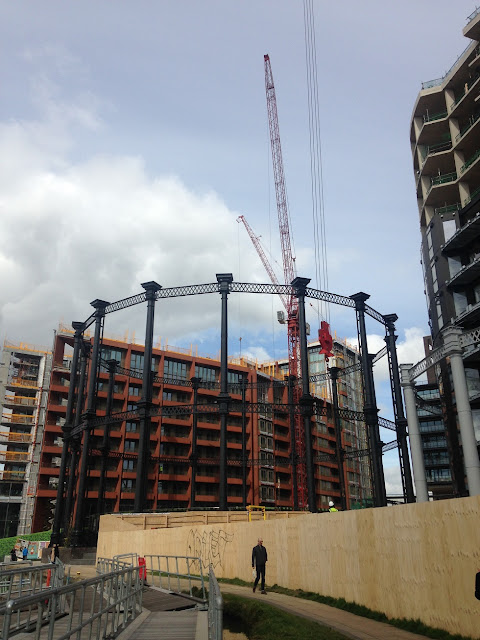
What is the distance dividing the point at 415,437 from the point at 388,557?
22287mm

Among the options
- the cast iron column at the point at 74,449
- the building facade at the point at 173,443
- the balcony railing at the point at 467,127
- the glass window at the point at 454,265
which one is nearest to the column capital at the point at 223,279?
the cast iron column at the point at 74,449

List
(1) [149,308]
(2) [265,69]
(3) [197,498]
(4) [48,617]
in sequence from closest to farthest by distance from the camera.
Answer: (4) [48,617]
(1) [149,308]
(3) [197,498]
(2) [265,69]

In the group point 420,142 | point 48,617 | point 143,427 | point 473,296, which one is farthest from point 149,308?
point 48,617

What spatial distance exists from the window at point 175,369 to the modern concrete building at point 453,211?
151 feet

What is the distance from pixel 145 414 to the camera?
38750mm

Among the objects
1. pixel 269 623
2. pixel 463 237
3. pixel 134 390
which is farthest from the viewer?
pixel 134 390

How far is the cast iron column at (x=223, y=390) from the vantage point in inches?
1487

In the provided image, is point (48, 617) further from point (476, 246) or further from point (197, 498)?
point (197, 498)

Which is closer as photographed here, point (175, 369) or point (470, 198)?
point (470, 198)

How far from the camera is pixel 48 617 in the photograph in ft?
24.7

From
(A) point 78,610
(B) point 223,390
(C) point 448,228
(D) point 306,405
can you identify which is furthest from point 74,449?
(A) point 78,610

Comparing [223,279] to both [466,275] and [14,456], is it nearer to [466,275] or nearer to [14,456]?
[466,275]

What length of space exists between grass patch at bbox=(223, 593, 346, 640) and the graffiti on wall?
7315 millimetres

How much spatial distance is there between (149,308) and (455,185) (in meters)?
28.1
